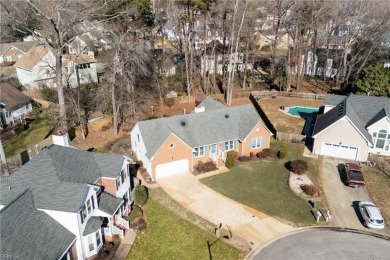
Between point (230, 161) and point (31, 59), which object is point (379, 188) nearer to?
point (230, 161)

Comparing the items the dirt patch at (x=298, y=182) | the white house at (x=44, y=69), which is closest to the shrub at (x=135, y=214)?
the dirt patch at (x=298, y=182)

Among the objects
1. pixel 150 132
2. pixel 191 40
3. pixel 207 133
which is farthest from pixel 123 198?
pixel 191 40

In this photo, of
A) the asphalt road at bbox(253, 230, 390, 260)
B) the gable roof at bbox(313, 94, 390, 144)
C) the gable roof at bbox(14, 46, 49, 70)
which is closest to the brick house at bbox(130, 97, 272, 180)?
the gable roof at bbox(313, 94, 390, 144)

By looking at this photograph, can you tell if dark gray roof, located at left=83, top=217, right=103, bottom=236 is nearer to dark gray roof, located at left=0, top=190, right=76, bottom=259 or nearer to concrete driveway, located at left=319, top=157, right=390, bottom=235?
dark gray roof, located at left=0, top=190, right=76, bottom=259

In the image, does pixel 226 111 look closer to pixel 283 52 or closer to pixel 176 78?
pixel 176 78

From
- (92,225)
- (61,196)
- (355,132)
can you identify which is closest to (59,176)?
(61,196)

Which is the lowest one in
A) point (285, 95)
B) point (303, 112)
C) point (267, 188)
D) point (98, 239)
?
point (267, 188)

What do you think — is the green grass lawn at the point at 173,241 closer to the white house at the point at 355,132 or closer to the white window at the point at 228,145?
the white window at the point at 228,145
